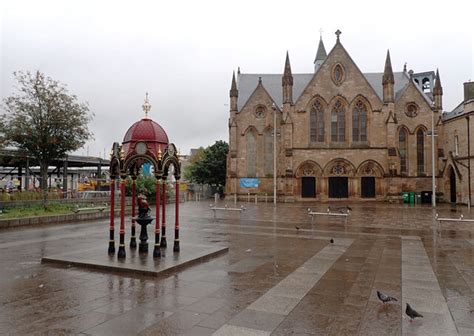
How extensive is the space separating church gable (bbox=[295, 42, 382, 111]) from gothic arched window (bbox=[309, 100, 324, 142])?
3.37 feet

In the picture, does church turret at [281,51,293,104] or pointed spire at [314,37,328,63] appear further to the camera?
pointed spire at [314,37,328,63]

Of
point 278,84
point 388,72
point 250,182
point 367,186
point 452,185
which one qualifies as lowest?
point 367,186

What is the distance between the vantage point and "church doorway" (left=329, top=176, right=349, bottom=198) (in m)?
41.9

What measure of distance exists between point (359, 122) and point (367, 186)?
7373 millimetres

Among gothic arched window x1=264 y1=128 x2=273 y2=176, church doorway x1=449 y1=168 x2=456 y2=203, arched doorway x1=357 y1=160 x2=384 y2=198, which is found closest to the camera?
church doorway x1=449 y1=168 x2=456 y2=203

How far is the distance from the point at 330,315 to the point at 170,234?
9.92 m

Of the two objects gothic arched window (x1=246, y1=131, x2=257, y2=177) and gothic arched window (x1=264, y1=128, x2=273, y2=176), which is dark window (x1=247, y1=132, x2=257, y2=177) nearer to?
gothic arched window (x1=246, y1=131, x2=257, y2=177)

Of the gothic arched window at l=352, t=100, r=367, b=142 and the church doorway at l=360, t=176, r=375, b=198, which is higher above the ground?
the gothic arched window at l=352, t=100, r=367, b=142

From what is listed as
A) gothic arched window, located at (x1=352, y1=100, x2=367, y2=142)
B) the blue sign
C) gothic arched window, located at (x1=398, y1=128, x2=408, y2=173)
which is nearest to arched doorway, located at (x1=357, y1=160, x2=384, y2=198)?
gothic arched window, located at (x1=352, y1=100, x2=367, y2=142)

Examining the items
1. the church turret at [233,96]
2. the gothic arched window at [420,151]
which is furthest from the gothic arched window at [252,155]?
the gothic arched window at [420,151]

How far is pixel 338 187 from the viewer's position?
A: 4216 centimetres

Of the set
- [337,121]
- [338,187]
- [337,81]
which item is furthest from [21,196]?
[337,81]

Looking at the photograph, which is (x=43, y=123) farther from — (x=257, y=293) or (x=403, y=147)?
(x=403, y=147)

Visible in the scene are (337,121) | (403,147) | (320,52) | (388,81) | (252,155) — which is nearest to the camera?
(388,81)
